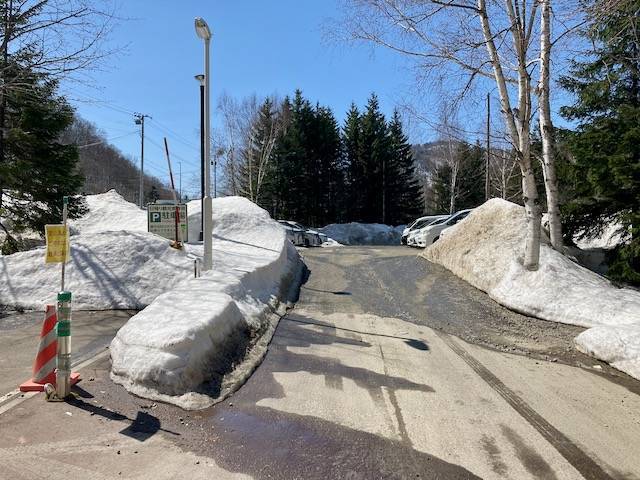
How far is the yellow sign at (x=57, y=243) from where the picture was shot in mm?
5453

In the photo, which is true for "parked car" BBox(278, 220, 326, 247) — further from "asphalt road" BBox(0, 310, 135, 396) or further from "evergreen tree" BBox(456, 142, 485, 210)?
"evergreen tree" BBox(456, 142, 485, 210)

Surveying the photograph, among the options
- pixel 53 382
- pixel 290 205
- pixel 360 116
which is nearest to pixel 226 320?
pixel 53 382

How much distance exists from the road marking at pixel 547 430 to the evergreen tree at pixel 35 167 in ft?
53.5

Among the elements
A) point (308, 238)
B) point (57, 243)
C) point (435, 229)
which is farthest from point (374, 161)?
point (57, 243)

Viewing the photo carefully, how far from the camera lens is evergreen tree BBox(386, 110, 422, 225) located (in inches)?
1964

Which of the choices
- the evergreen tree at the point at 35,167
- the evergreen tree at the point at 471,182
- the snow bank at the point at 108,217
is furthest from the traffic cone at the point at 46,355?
the evergreen tree at the point at 471,182

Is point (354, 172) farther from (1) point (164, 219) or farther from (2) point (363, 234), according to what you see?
(1) point (164, 219)

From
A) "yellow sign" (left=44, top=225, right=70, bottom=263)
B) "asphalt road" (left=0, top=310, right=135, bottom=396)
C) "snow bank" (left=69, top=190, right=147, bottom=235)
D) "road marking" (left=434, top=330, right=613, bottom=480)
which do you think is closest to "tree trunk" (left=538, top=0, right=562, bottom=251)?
"road marking" (left=434, top=330, right=613, bottom=480)

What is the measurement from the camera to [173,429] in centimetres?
414

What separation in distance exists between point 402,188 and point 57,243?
46576mm

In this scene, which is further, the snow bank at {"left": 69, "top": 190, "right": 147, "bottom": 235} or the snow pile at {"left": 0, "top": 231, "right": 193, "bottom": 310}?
the snow bank at {"left": 69, "top": 190, "right": 147, "bottom": 235}

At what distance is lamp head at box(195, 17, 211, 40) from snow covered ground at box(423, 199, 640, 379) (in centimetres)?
847

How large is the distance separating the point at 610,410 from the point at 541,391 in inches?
28.0

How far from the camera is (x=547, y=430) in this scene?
14.4 ft
